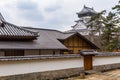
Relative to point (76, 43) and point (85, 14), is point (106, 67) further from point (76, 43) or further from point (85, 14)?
point (85, 14)

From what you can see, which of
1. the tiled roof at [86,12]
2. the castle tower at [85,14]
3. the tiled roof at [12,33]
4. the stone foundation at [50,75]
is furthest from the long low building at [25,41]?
the tiled roof at [86,12]

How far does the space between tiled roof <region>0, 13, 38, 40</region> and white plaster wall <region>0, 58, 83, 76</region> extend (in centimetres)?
503

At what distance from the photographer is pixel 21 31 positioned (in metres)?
21.2

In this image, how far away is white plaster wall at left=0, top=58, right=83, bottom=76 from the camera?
13695 millimetres

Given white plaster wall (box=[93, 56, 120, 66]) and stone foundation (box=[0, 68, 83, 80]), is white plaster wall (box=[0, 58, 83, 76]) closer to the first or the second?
stone foundation (box=[0, 68, 83, 80])

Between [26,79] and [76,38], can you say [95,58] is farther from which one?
[26,79]

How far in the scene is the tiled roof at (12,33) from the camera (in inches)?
770

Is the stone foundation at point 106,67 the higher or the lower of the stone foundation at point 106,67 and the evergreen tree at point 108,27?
the lower

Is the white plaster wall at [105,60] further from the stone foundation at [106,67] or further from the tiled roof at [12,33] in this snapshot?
the tiled roof at [12,33]

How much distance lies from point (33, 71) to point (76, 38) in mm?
14009

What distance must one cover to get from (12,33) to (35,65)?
235 inches

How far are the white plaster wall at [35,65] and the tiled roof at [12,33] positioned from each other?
16.5ft

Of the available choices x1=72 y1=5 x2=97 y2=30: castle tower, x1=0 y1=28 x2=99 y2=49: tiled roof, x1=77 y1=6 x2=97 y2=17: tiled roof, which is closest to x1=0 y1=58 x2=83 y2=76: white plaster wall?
x1=0 y1=28 x2=99 y2=49: tiled roof

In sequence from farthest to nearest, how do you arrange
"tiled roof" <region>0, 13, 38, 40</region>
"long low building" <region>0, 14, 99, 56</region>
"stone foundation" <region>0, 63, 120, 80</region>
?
1. "tiled roof" <region>0, 13, 38, 40</region>
2. "long low building" <region>0, 14, 99, 56</region>
3. "stone foundation" <region>0, 63, 120, 80</region>
